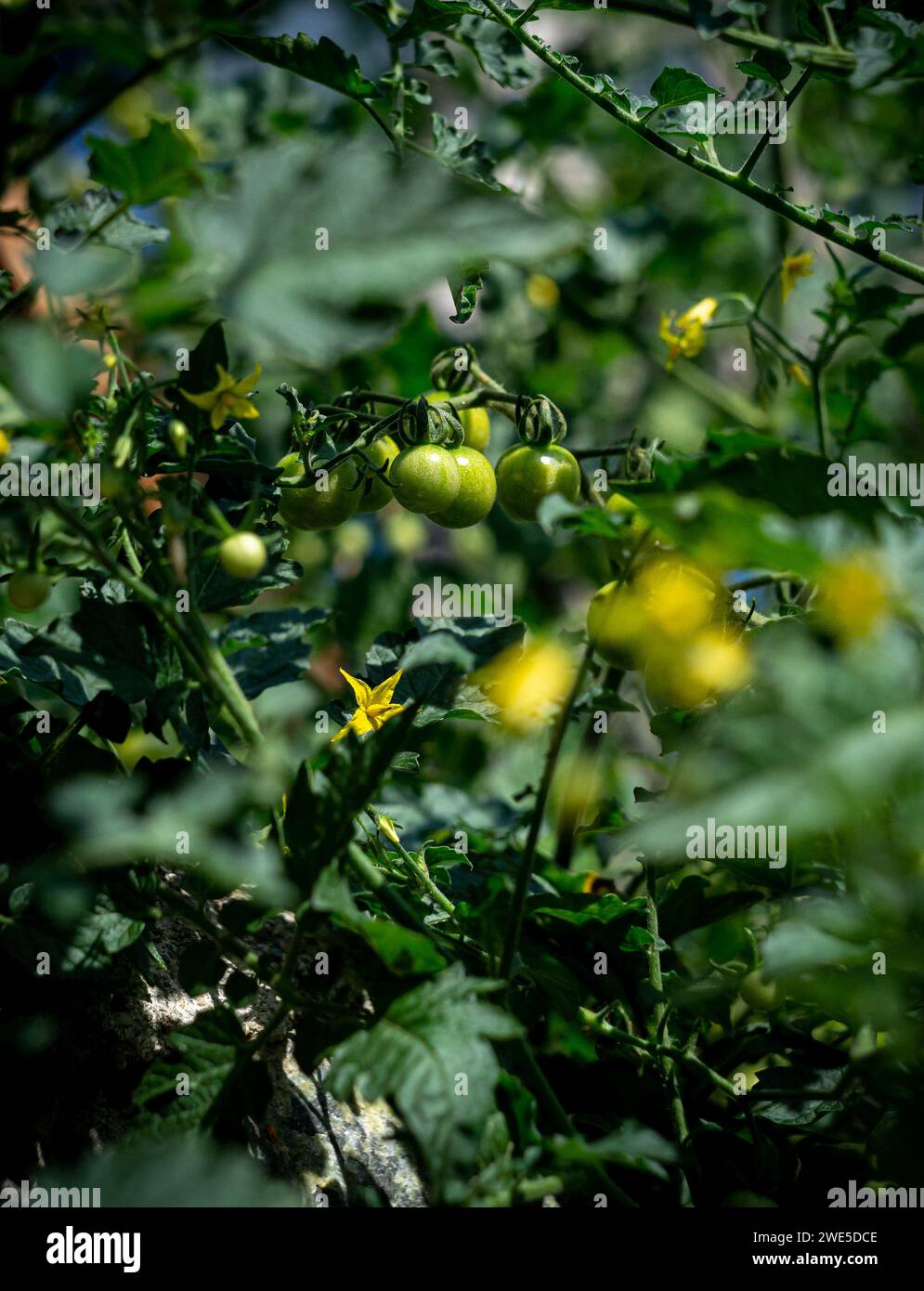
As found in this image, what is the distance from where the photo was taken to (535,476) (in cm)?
71

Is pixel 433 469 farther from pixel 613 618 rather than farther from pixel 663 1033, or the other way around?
pixel 663 1033

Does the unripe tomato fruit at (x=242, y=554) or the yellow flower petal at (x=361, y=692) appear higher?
the unripe tomato fruit at (x=242, y=554)

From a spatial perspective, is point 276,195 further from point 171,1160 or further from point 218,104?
point 218,104

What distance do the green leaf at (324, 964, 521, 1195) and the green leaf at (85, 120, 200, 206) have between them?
343 mm

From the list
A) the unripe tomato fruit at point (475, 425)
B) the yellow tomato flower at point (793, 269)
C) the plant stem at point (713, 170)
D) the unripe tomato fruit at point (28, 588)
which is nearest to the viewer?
the unripe tomato fruit at point (28, 588)

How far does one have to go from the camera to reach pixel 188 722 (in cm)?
55

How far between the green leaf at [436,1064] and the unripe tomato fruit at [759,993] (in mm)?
217

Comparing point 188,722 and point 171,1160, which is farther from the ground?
point 188,722

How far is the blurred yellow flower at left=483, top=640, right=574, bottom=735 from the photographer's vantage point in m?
0.59

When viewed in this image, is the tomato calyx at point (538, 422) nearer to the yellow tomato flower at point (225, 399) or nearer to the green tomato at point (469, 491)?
the green tomato at point (469, 491)

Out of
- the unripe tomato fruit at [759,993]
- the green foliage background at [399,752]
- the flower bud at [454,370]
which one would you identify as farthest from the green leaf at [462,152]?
the unripe tomato fruit at [759,993]

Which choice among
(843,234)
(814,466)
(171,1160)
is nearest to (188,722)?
(171,1160)

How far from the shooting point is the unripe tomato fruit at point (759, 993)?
0.61 metres
